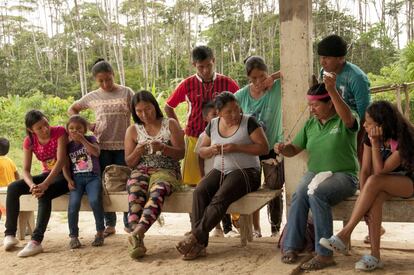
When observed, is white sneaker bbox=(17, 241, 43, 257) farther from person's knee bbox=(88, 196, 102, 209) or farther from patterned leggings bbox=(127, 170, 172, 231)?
patterned leggings bbox=(127, 170, 172, 231)

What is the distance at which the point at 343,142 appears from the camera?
3.58 meters

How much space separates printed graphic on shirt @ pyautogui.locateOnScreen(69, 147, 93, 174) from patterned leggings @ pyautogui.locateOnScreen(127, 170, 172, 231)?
476mm

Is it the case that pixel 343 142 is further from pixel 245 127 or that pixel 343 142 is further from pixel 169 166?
pixel 169 166

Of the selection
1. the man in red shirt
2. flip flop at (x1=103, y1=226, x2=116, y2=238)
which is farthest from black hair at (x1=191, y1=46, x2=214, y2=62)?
flip flop at (x1=103, y1=226, x2=116, y2=238)

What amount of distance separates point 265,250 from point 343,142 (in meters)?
1.09

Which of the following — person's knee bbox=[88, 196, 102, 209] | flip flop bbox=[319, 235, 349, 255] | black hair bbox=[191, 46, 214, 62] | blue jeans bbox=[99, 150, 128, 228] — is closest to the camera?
flip flop bbox=[319, 235, 349, 255]

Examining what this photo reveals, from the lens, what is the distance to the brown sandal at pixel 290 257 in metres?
3.54

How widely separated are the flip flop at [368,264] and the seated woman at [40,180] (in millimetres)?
2577

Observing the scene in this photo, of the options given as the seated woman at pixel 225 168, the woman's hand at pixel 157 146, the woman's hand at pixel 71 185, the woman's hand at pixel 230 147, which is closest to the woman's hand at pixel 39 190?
the woman's hand at pixel 71 185

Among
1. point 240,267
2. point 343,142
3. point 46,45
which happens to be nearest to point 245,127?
point 343,142

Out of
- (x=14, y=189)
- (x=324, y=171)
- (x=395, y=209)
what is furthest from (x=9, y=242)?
(x=395, y=209)

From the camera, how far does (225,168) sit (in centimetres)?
400

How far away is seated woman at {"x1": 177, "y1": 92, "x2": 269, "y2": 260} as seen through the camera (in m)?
3.76

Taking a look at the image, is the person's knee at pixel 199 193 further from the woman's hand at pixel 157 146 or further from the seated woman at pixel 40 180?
the seated woman at pixel 40 180
